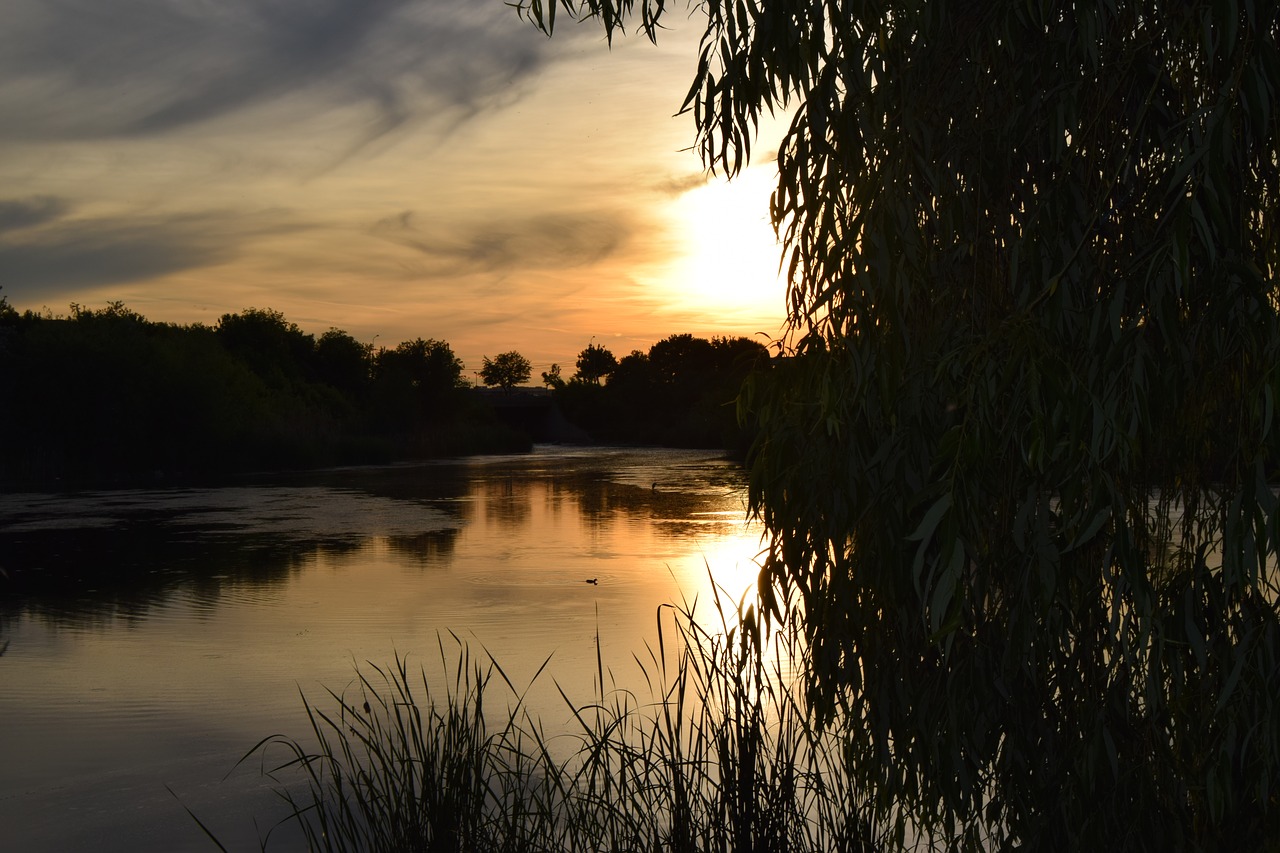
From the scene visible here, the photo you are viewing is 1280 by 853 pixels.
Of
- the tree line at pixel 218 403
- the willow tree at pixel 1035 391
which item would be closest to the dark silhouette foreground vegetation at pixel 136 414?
the tree line at pixel 218 403

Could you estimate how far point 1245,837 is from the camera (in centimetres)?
269

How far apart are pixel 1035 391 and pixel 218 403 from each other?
26520mm

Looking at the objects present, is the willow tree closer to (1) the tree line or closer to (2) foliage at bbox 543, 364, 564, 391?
(1) the tree line

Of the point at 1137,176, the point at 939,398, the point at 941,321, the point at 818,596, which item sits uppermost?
the point at 1137,176

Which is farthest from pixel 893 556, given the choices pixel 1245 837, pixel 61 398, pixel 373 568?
pixel 61 398

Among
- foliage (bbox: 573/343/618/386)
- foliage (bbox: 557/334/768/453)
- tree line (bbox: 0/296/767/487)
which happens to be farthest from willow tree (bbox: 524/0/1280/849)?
foliage (bbox: 573/343/618/386)

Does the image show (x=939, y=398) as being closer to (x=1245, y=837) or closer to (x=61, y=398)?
(x=1245, y=837)

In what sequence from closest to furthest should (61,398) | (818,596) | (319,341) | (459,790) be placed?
(818,596)
(459,790)
(61,398)
(319,341)

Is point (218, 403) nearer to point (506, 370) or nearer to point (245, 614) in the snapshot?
point (245, 614)

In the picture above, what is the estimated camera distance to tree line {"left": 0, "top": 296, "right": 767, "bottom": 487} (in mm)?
24609

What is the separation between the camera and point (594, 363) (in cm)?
8294

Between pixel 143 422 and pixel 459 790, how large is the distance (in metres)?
24.3

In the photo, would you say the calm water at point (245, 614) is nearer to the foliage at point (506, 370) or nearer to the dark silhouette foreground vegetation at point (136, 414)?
the dark silhouette foreground vegetation at point (136, 414)

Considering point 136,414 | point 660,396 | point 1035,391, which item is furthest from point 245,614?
point 660,396
